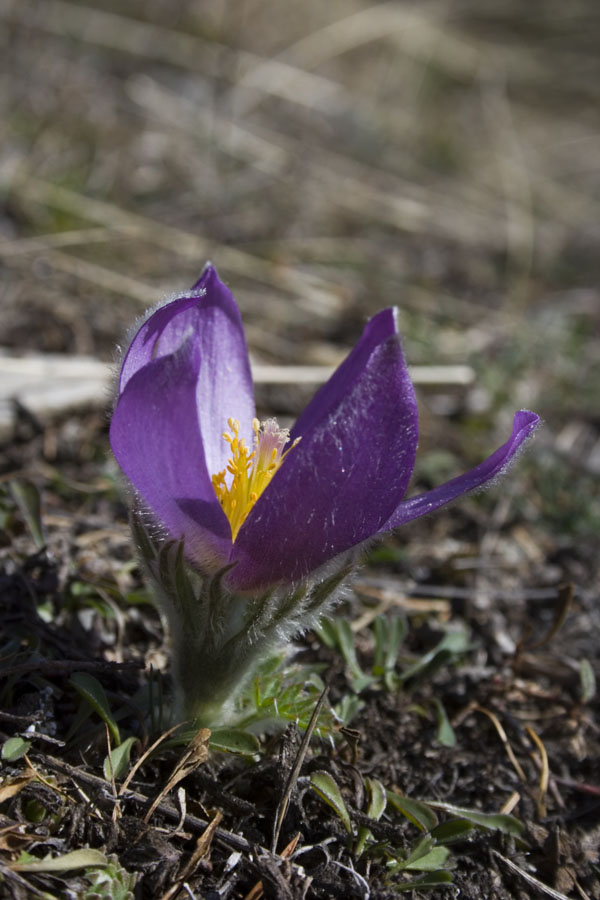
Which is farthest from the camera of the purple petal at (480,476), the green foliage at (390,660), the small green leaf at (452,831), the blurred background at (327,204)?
the blurred background at (327,204)

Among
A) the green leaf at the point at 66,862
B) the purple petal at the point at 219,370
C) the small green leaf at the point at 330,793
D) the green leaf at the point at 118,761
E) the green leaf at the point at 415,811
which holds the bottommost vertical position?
the green leaf at the point at 415,811

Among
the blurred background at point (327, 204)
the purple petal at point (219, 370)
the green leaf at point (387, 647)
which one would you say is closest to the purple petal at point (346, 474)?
the purple petal at point (219, 370)

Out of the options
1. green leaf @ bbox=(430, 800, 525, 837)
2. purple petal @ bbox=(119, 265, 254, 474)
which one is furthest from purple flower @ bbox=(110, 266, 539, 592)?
green leaf @ bbox=(430, 800, 525, 837)

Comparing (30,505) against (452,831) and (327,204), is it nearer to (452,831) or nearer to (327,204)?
(452,831)

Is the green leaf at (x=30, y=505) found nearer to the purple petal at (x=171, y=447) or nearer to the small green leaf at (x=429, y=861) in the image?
the purple petal at (x=171, y=447)

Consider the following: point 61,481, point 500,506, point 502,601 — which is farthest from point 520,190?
point 61,481

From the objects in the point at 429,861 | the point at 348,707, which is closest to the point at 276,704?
the point at 348,707
